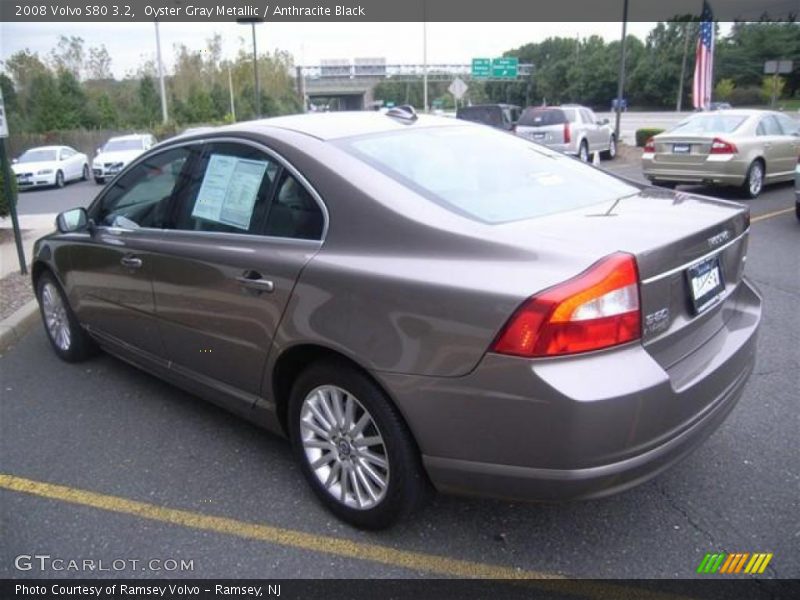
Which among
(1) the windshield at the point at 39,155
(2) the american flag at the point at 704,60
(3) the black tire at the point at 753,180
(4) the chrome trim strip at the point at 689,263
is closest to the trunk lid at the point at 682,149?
(3) the black tire at the point at 753,180

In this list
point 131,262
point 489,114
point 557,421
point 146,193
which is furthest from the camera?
point 489,114

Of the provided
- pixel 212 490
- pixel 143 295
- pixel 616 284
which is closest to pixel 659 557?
pixel 616 284

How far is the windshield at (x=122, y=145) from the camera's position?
81.7 feet

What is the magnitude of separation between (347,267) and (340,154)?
22.3 inches

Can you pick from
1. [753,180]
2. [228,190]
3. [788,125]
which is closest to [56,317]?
[228,190]

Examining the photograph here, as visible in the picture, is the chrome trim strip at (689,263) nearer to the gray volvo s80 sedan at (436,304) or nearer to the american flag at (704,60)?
the gray volvo s80 sedan at (436,304)

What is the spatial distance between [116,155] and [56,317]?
843 inches

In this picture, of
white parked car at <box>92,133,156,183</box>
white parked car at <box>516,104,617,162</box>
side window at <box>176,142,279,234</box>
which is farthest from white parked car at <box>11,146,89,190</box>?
side window at <box>176,142,279,234</box>

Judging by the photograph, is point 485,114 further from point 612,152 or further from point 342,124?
point 342,124

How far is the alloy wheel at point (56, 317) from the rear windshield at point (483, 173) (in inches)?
111

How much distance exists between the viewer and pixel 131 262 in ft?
12.0

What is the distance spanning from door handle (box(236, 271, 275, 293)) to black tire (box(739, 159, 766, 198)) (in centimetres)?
973

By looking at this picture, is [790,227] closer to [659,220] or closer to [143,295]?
[659,220]

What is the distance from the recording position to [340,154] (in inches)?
112
